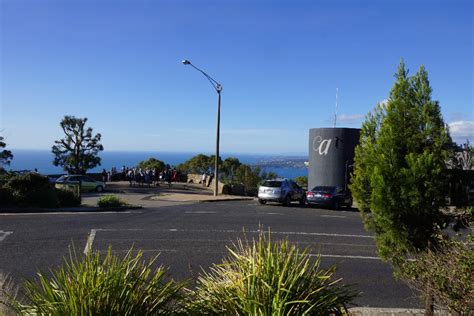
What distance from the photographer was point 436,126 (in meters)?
5.79

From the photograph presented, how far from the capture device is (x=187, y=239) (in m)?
13.0

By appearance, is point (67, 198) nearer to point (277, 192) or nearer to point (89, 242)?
point (277, 192)

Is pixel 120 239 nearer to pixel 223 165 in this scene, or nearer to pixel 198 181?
pixel 198 181

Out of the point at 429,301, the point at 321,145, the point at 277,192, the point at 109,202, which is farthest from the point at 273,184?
the point at 429,301

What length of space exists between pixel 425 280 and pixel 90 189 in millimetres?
33346

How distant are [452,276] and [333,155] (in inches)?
1117

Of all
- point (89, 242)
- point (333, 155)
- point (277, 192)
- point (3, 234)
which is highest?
point (333, 155)

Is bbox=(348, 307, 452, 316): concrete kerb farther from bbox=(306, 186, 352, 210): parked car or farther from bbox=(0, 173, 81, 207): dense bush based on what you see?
bbox=(306, 186, 352, 210): parked car

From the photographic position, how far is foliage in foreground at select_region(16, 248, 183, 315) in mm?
3402

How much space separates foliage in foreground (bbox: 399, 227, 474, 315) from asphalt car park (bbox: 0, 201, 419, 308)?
1.99m

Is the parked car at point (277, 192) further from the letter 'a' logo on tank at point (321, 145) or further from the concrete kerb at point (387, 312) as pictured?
the concrete kerb at point (387, 312)

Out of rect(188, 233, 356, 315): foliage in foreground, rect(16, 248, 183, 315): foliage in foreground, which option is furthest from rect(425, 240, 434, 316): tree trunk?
rect(16, 248, 183, 315): foliage in foreground

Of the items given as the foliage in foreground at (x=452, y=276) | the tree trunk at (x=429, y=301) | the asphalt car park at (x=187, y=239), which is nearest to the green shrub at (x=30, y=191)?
the asphalt car park at (x=187, y=239)

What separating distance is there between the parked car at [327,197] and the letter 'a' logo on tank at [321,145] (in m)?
5.87
